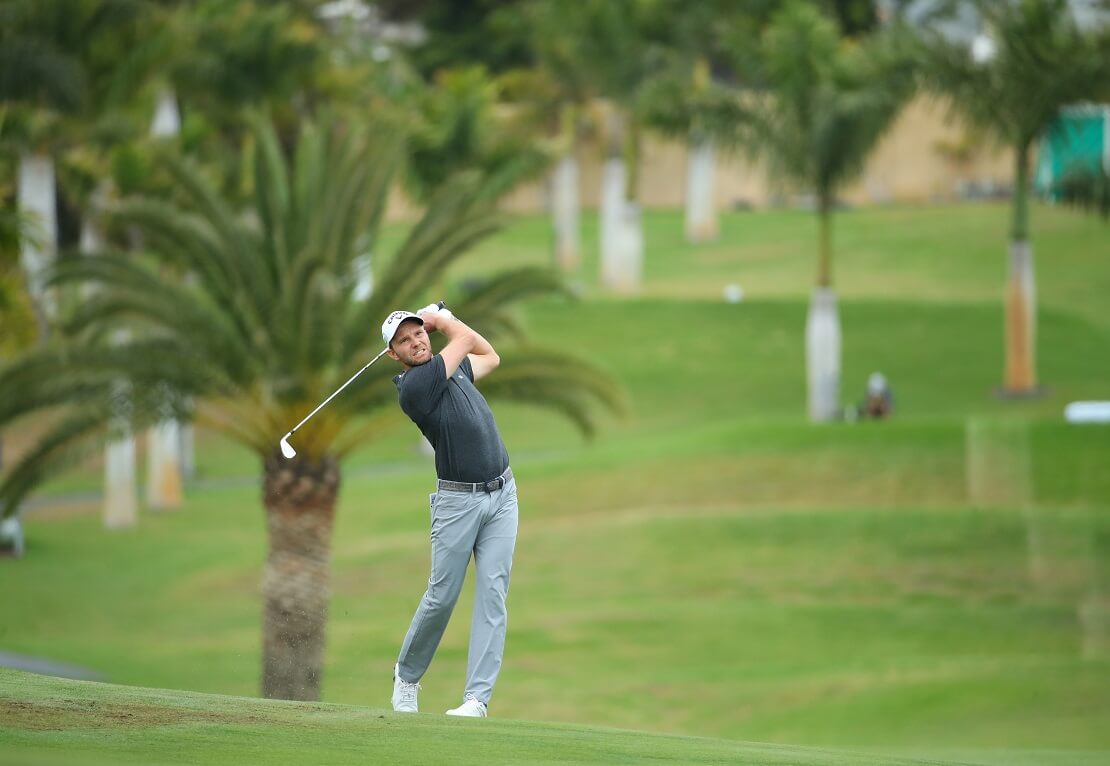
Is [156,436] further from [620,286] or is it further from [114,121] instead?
[620,286]

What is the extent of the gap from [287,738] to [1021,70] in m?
26.9

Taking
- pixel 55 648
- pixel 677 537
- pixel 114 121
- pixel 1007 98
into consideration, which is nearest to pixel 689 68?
pixel 1007 98

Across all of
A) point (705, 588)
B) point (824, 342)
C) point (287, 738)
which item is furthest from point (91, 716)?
point (824, 342)

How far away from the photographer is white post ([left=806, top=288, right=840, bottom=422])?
33.5 meters

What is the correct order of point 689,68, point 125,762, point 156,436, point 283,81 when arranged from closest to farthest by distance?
1. point 125,762
2. point 156,436
3. point 283,81
4. point 689,68

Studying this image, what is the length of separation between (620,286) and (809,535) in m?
28.9

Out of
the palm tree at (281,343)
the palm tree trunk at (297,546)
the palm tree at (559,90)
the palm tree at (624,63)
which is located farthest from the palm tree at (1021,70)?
the palm tree at (559,90)

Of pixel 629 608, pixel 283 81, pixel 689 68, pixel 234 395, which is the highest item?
pixel 689 68

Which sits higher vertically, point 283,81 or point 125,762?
point 283,81

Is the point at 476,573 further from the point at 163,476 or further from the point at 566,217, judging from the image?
the point at 566,217

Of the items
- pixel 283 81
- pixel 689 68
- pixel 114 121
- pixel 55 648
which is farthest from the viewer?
pixel 689 68

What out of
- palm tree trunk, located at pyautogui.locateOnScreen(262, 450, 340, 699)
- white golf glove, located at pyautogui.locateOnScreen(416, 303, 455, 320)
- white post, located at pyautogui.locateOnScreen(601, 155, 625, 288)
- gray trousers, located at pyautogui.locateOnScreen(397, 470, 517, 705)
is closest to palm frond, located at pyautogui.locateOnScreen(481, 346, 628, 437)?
palm tree trunk, located at pyautogui.locateOnScreen(262, 450, 340, 699)

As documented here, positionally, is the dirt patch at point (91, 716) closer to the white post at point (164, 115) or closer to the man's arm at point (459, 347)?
the man's arm at point (459, 347)

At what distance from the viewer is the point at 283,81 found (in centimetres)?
4056
